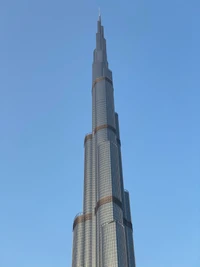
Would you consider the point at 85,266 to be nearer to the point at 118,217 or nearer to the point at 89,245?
the point at 89,245

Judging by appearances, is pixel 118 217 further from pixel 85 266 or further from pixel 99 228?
pixel 85 266

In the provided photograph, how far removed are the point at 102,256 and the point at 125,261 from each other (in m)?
11.5

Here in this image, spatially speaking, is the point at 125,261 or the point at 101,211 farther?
the point at 101,211

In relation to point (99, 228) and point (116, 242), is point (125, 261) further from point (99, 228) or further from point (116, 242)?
point (99, 228)

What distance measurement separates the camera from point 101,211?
199 metres

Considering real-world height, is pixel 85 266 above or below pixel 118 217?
below

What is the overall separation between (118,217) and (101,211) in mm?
9972

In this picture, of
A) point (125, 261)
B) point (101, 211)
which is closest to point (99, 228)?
point (101, 211)

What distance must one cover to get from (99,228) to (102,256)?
62.3 feet

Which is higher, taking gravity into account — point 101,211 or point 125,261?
point 101,211

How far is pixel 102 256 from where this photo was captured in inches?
7013

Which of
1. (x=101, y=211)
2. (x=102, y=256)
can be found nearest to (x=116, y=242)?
(x=102, y=256)

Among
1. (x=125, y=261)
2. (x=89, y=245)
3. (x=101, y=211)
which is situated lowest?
(x=125, y=261)

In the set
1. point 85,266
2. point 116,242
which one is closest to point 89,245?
point 85,266
